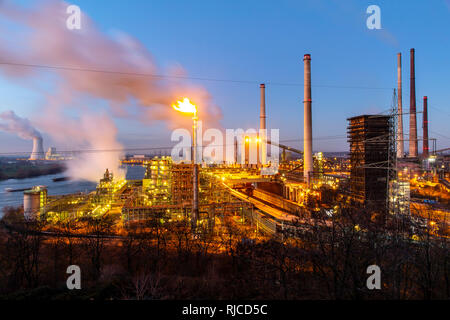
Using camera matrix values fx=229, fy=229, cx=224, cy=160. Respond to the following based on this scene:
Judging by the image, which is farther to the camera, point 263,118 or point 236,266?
point 263,118

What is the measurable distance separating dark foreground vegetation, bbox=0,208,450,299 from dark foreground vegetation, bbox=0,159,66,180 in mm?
35820

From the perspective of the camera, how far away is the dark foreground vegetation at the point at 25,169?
3888cm

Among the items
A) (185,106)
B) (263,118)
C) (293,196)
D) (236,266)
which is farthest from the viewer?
(263,118)

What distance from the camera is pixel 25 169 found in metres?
43.4

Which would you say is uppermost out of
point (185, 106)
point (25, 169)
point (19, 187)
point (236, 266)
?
point (185, 106)

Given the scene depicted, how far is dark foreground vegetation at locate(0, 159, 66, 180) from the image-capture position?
3888 centimetres

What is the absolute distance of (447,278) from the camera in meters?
5.57

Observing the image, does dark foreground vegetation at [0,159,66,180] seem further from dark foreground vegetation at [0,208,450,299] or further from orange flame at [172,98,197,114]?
orange flame at [172,98,197,114]

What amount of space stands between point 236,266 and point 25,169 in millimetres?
51576

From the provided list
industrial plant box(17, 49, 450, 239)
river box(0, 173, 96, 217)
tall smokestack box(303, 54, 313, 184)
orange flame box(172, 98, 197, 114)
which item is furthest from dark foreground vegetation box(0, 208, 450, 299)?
river box(0, 173, 96, 217)

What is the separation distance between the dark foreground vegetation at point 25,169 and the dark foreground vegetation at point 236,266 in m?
35.8

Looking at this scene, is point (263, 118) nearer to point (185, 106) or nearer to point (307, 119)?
point (307, 119)

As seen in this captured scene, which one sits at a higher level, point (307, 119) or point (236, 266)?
point (307, 119)

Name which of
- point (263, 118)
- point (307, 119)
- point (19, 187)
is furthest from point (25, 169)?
point (307, 119)
